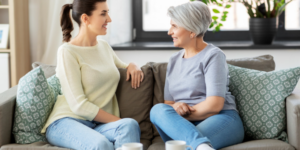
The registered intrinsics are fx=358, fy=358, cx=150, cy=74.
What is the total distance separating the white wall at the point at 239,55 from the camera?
2.85 metres

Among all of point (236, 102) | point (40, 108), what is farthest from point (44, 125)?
point (236, 102)

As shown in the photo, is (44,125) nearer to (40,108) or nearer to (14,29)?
(40,108)

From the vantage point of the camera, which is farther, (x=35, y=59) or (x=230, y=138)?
(x=35, y=59)

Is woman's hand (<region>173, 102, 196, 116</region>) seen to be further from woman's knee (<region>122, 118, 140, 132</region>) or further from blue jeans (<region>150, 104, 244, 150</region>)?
woman's knee (<region>122, 118, 140, 132</region>)

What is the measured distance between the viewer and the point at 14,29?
2850 millimetres

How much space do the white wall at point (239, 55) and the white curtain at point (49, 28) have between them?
23 cm

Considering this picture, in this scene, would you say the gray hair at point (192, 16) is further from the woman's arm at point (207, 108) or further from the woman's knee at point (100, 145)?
the woman's knee at point (100, 145)

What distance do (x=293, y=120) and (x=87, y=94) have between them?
102 cm

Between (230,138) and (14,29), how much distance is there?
1969mm

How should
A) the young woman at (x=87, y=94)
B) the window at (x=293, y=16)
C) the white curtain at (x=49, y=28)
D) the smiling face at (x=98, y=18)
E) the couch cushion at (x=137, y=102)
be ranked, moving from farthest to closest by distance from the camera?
the window at (x=293, y=16) → the white curtain at (x=49, y=28) → the couch cushion at (x=137, y=102) → the smiling face at (x=98, y=18) → the young woman at (x=87, y=94)

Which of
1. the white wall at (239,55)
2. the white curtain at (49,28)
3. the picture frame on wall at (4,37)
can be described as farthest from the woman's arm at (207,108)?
the picture frame on wall at (4,37)

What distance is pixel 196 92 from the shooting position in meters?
1.82

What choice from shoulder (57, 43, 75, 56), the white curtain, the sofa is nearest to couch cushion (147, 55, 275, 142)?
the sofa

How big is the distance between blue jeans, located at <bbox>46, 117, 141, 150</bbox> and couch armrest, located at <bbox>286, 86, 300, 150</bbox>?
0.74 m
